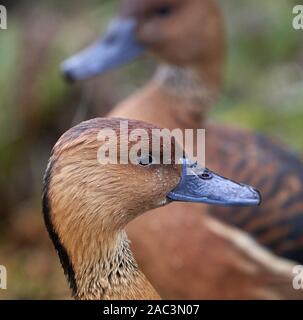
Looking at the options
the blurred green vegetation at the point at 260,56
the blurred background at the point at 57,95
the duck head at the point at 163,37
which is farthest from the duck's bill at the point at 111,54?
the blurred green vegetation at the point at 260,56

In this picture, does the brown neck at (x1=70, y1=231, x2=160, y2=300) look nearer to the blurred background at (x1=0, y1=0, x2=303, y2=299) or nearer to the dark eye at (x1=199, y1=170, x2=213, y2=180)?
the dark eye at (x1=199, y1=170, x2=213, y2=180)

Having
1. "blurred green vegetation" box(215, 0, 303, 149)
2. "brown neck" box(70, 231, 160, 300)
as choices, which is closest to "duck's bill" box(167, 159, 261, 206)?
"brown neck" box(70, 231, 160, 300)

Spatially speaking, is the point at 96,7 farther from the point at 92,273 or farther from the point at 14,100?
the point at 92,273

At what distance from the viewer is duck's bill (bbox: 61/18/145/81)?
10.8ft

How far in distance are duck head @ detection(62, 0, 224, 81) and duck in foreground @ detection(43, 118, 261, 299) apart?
53.4 inches

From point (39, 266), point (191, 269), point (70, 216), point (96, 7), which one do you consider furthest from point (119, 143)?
point (96, 7)

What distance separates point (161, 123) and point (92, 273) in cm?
127

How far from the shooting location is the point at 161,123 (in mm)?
3201

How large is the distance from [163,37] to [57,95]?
3.75ft

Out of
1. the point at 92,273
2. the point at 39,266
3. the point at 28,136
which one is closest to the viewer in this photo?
the point at 92,273

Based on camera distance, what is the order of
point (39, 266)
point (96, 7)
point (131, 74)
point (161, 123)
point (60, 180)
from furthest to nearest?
1. point (96, 7)
2. point (131, 74)
3. point (39, 266)
4. point (161, 123)
5. point (60, 180)

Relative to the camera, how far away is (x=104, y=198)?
6.43ft

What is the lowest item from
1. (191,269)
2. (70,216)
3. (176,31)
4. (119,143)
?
(191,269)

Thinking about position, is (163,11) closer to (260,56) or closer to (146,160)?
(146,160)
